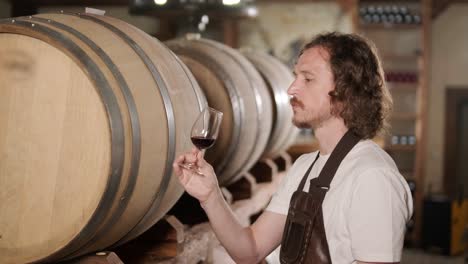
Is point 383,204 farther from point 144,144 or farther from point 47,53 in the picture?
point 47,53

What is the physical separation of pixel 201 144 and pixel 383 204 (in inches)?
20.9

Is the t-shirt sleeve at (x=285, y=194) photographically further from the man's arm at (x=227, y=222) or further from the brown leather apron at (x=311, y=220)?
the brown leather apron at (x=311, y=220)

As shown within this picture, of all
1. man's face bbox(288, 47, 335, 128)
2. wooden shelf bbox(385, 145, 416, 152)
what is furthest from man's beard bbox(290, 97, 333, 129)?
wooden shelf bbox(385, 145, 416, 152)

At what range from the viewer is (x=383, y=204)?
1.75 metres

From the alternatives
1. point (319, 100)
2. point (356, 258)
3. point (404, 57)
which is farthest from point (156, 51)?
point (404, 57)

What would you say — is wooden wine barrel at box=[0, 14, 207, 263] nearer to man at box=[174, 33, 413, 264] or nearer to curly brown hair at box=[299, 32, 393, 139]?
man at box=[174, 33, 413, 264]

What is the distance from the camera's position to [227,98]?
2.74 meters

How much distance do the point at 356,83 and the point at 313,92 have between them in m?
0.14

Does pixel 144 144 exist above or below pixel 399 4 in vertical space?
below

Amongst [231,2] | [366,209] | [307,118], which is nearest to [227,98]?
[307,118]

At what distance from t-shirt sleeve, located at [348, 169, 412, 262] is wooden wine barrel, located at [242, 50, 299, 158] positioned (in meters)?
1.82

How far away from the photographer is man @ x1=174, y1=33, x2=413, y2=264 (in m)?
1.75

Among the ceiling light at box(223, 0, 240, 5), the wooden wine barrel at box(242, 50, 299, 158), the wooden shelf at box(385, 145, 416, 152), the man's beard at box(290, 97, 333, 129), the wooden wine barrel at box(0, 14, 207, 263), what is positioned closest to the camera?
the wooden wine barrel at box(0, 14, 207, 263)

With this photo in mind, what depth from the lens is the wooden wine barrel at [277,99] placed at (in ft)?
12.0
